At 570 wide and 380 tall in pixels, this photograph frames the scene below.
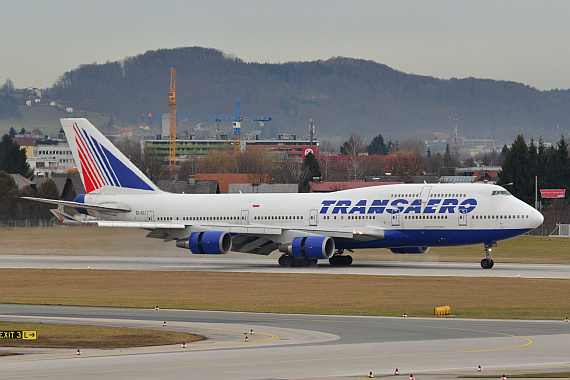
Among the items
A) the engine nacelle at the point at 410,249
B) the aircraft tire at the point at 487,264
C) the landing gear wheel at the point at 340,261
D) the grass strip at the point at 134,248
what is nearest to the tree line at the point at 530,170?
the grass strip at the point at 134,248

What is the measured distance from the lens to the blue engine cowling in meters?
54.7

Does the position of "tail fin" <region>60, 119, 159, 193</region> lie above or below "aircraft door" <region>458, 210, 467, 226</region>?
above

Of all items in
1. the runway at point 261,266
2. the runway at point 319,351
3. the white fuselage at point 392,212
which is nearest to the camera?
the runway at point 319,351

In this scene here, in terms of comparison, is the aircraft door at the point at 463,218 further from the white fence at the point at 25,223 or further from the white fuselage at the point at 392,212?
the white fence at the point at 25,223

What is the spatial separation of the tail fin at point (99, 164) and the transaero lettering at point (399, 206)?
1423cm

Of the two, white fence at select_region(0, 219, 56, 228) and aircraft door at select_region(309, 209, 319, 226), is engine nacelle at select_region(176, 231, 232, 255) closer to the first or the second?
aircraft door at select_region(309, 209, 319, 226)

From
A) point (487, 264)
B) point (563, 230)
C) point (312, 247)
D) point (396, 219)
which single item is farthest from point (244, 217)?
point (563, 230)

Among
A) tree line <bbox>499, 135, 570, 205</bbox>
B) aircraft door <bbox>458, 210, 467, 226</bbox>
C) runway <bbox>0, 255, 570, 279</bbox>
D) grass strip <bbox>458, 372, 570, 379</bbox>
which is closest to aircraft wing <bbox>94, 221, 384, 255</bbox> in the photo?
runway <bbox>0, 255, 570, 279</bbox>

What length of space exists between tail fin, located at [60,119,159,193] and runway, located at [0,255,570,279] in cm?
534

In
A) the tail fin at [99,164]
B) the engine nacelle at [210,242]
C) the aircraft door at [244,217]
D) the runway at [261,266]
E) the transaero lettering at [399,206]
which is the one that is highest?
the tail fin at [99,164]

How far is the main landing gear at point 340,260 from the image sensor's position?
58594mm

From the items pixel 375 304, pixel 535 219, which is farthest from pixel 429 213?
pixel 375 304

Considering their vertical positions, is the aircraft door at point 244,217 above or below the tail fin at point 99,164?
below

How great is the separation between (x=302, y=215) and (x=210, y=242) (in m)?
6.27
